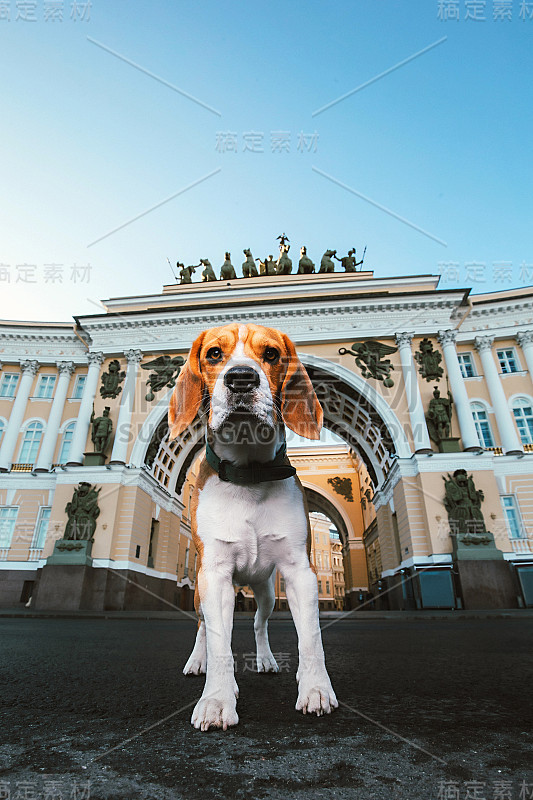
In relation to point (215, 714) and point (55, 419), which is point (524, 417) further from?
point (55, 419)

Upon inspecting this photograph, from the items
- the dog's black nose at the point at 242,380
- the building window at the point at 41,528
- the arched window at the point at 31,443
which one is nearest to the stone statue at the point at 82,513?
the building window at the point at 41,528

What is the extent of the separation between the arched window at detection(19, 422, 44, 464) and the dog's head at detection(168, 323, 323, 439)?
24079mm

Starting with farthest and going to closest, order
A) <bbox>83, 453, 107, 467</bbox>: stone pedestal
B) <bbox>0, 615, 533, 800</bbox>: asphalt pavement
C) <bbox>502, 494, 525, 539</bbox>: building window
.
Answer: <bbox>83, 453, 107, 467</bbox>: stone pedestal
<bbox>502, 494, 525, 539</bbox>: building window
<bbox>0, 615, 533, 800</bbox>: asphalt pavement

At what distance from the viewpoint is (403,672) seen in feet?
9.18

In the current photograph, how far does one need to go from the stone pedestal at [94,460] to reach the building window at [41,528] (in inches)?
178

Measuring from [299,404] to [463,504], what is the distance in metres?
16.5

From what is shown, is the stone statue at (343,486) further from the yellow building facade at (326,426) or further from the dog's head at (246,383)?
the dog's head at (246,383)

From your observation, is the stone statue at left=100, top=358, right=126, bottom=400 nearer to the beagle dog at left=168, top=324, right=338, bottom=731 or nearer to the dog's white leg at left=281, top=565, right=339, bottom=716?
the beagle dog at left=168, top=324, right=338, bottom=731

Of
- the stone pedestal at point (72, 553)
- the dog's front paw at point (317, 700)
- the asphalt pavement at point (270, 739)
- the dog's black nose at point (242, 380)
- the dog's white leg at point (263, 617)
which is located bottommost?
the asphalt pavement at point (270, 739)

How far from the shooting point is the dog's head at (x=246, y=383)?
6.33 ft

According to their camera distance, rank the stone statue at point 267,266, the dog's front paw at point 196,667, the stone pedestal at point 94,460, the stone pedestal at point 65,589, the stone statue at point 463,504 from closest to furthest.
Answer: the dog's front paw at point 196,667 < the stone pedestal at point 65,589 < the stone statue at point 463,504 < the stone pedestal at point 94,460 < the stone statue at point 267,266

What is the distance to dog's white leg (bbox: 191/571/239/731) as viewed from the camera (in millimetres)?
1547

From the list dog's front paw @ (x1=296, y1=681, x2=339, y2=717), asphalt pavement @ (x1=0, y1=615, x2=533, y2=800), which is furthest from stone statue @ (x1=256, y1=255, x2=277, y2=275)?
dog's front paw @ (x1=296, y1=681, x2=339, y2=717)

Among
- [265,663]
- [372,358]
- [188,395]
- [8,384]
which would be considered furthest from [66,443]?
[188,395]
